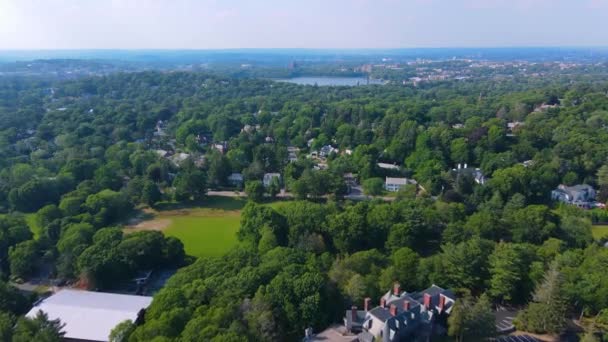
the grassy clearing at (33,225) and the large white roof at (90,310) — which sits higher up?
the large white roof at (90,310)

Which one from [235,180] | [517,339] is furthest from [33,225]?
[517,339]

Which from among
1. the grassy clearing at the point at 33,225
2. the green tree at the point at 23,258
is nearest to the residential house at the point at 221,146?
the grassy clearing at the point at 33,225

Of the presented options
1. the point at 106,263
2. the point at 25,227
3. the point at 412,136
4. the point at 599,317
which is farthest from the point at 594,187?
the point at 25,227

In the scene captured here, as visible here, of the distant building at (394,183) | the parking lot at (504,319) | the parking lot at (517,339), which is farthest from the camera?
the distant building at (394,183)

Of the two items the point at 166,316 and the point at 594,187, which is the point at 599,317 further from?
the point at 594,187

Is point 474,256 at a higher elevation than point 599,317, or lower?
higher

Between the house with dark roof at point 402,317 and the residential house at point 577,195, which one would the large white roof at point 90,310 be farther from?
the residential house at point 577,195

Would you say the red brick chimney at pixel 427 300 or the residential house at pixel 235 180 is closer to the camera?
the red brick chimney at pixel 427 300

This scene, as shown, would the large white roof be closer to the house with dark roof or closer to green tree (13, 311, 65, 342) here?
green tree (13, 311, 65, 342)
